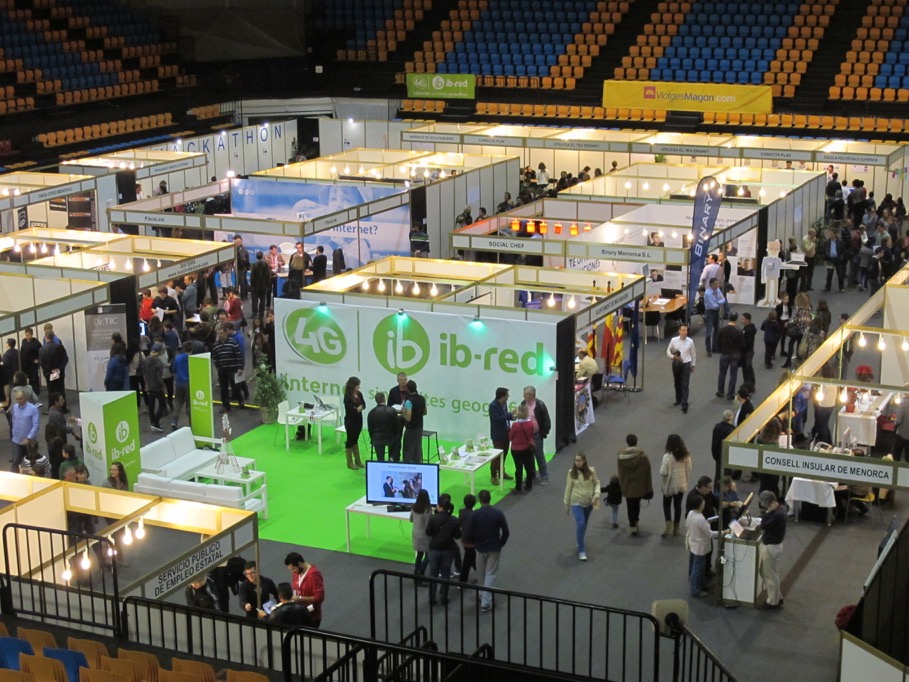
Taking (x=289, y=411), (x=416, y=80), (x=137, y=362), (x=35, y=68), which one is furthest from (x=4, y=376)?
(x=416, y=80)

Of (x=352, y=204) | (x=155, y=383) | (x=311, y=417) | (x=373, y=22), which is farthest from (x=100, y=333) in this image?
(x=373, y=22)

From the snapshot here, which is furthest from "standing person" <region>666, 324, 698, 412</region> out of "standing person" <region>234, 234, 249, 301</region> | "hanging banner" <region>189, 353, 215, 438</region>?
"standing person" <region>234, 234, 249, 301</region>

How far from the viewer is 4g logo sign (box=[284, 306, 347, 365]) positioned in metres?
16.9

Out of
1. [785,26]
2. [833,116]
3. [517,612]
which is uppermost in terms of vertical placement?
[785,26]

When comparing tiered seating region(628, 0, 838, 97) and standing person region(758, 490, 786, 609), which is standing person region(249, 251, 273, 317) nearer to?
standing person region(758, 490, 786, 609)

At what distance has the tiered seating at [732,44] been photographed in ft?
110

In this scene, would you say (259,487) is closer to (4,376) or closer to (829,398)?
(4,376)

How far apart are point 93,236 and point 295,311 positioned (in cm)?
519

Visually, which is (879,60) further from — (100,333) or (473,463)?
(473,463)

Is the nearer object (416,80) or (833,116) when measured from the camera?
(833,116)

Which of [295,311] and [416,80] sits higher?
[416,80]

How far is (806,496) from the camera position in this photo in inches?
532

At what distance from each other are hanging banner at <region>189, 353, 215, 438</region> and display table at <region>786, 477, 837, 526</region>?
21.9ft

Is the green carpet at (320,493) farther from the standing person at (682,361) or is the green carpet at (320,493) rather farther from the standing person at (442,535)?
the standing person at (682,361)
